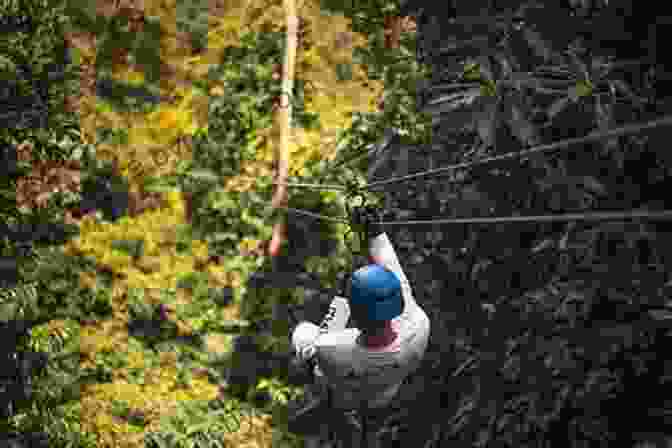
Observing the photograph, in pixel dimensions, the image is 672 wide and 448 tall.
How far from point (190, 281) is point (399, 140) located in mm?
3278

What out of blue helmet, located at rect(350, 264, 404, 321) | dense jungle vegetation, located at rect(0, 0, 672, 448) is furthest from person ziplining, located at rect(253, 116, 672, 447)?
dense jungle vegetation, located at rect(0, 0, 672, 448)

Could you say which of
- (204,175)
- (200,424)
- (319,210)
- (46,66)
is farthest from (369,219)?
(46,66)

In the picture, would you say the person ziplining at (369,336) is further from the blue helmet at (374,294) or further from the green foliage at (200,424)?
the green foliage at (200,424)

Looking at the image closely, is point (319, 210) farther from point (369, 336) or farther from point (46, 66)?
point (369, 336)

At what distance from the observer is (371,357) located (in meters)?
3.31

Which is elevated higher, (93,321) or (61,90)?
(61,90)

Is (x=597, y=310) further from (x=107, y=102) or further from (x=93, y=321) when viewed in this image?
(x=107, y=102)

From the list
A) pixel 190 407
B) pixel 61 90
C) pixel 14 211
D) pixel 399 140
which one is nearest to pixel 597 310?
pixel 399 140

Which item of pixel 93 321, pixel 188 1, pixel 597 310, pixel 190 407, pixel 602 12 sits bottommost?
pixel 190 407

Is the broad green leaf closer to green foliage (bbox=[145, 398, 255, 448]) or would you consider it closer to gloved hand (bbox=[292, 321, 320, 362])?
green foliage (bbox=[145, 398, 255, 448])

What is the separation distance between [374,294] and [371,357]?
0.37m

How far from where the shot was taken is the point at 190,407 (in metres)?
6.77

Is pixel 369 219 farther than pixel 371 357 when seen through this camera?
Yes

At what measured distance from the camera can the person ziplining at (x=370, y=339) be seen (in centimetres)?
314
